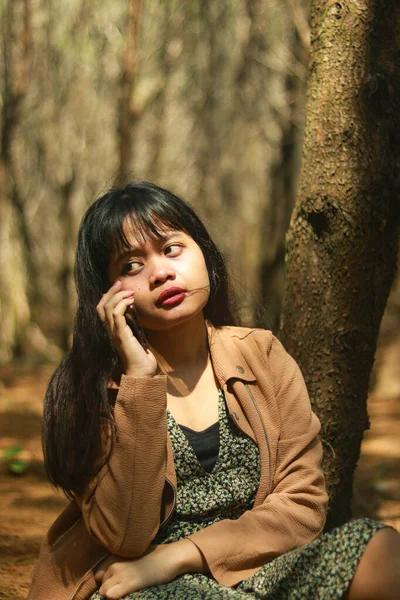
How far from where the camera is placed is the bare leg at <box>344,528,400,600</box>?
6.05 feet

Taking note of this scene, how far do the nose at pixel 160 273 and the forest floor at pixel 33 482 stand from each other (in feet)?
5.00

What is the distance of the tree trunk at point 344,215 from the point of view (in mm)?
3029

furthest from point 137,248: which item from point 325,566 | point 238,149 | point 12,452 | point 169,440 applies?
point 238,149

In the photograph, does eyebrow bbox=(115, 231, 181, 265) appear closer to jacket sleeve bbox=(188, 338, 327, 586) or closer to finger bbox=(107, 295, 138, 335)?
finger bbox=(107, 295, 138, 335)

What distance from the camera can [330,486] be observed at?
3.22m

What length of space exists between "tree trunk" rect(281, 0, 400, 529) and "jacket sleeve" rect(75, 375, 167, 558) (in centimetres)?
114

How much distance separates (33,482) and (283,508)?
284cm

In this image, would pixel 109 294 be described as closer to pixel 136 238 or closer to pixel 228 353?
pixel 136 238

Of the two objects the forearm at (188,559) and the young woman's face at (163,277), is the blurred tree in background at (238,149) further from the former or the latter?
the forearm at (188,559)

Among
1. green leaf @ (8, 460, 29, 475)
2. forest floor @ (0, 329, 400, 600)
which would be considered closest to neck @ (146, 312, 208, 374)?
forest floor @ (0, 329, 400, 600)

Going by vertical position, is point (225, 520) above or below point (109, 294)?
below

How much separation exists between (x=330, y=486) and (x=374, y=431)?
303 centimetres

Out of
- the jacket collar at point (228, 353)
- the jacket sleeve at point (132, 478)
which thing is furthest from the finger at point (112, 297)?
the jacket collar at point (228, 353)

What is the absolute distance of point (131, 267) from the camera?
7.73 ft
